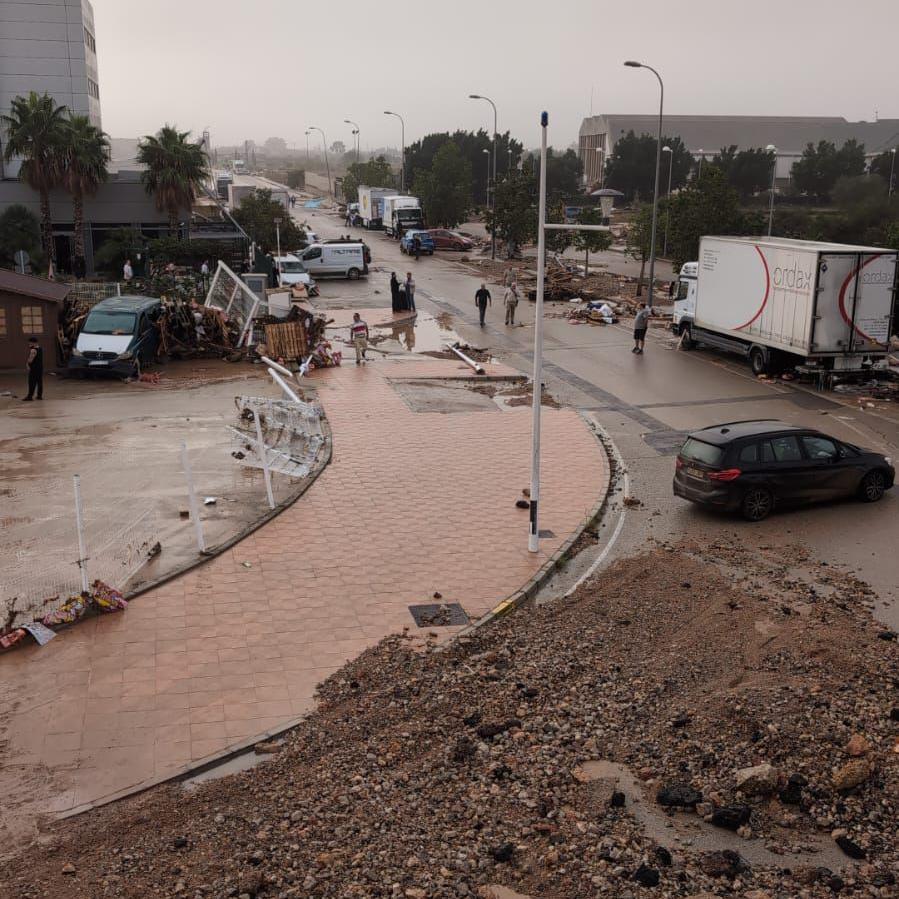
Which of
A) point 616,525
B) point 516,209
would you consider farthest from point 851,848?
point 516,209

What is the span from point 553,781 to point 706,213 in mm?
36282

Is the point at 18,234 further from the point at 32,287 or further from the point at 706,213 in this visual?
the point at 706,213

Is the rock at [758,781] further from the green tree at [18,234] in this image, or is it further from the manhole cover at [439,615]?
the green tree at [18,234]

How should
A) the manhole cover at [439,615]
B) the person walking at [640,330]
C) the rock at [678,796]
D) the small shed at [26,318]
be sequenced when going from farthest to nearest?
the person walking at [640,330]
the small shed at [26,318]
the manhole cover at [439,615]
the rock at [678,796]

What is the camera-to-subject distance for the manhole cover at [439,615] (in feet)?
39.0

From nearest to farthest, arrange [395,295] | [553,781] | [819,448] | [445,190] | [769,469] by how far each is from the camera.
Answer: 1. [553,781]
2. [769,469]
3. [819,448]
4. [395,295]
5. [445,190]

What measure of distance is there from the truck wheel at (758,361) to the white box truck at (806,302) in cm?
3

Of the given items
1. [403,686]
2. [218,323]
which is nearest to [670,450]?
[403,686]

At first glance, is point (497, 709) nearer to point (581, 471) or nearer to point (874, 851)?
point (874, 851)

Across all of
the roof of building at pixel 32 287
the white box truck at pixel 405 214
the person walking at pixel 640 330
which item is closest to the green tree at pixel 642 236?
the person walking at pixel 640 330

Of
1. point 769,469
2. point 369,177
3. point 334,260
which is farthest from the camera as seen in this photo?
point 369,177

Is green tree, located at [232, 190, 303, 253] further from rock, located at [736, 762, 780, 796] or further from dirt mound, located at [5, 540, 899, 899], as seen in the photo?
rock, located at [736, 762, 780, 796]

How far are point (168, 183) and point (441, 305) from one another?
1544 centimetres

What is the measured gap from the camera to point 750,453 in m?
15.4
